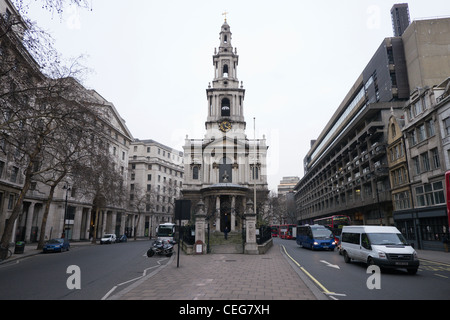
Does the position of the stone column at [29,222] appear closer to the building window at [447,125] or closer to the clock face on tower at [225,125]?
the clock face on tower at [225,125]

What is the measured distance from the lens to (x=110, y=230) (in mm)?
54094

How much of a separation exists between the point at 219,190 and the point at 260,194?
13.3 m

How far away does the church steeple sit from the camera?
204 ft

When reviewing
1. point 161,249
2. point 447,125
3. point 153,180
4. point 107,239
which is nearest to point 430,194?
point 447,125

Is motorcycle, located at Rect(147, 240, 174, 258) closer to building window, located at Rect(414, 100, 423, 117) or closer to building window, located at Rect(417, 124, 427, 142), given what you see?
building window, located at Rect(417, 124, 427, 142)

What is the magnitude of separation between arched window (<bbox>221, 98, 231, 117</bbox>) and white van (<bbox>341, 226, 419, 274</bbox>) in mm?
50906

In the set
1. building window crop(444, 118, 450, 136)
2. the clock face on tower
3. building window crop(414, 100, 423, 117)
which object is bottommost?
building window crop(444, 118, 450, 136)

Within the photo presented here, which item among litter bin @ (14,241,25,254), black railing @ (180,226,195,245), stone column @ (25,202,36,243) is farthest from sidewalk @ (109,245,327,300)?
stone column @ (25,202,36,243)

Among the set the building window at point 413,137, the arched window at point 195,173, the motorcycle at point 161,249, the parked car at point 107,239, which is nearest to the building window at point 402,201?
the building window at point 413,137

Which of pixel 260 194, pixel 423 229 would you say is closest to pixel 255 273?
pixel 423 229

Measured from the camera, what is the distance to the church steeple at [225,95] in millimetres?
62094

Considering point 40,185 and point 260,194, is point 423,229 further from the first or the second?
point 40,185

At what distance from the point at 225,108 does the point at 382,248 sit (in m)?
54.1

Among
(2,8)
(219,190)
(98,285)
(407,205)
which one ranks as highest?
(2,8)
